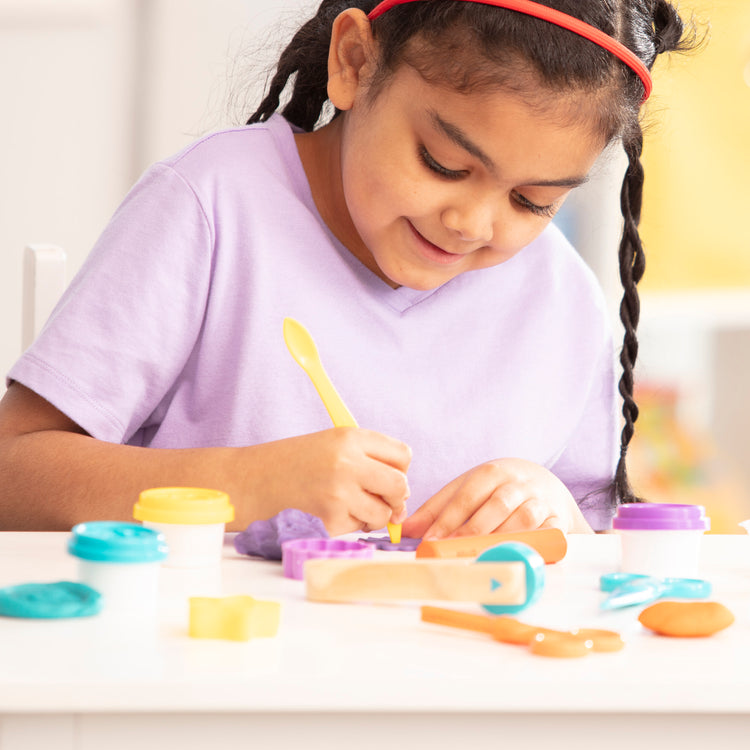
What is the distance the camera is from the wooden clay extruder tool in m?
0.42

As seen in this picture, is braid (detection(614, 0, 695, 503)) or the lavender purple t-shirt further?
braid (detection(614, 0, 695, 503))

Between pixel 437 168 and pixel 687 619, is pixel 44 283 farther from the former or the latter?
pixel 687 619

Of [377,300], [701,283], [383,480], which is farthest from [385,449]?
[701,283]

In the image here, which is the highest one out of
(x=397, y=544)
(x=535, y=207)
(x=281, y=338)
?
(x=535, y=207)

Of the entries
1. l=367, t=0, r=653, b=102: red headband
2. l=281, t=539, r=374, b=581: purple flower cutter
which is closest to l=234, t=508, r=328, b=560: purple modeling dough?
l=281, t=539, r=374, b=581: purple flower cutter

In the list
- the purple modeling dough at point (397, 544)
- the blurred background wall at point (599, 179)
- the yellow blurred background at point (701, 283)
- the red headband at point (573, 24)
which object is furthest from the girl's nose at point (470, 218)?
the yellow blurred background at point (701, 283)

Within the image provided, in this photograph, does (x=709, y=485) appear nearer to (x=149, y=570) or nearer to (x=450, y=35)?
(x=450, y=35)

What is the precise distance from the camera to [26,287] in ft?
3.46

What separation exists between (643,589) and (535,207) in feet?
1.27

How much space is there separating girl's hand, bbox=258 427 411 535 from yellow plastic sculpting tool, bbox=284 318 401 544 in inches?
0.9

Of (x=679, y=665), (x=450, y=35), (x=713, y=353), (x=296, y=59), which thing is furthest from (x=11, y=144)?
(x=679, y=665)

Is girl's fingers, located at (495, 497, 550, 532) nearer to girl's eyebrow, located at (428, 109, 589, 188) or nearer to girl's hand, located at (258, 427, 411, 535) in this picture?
girl's hand, located at (258, 427, 411, 535)

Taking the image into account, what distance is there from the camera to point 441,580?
16.7 inches

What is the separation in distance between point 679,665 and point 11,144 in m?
1.70
